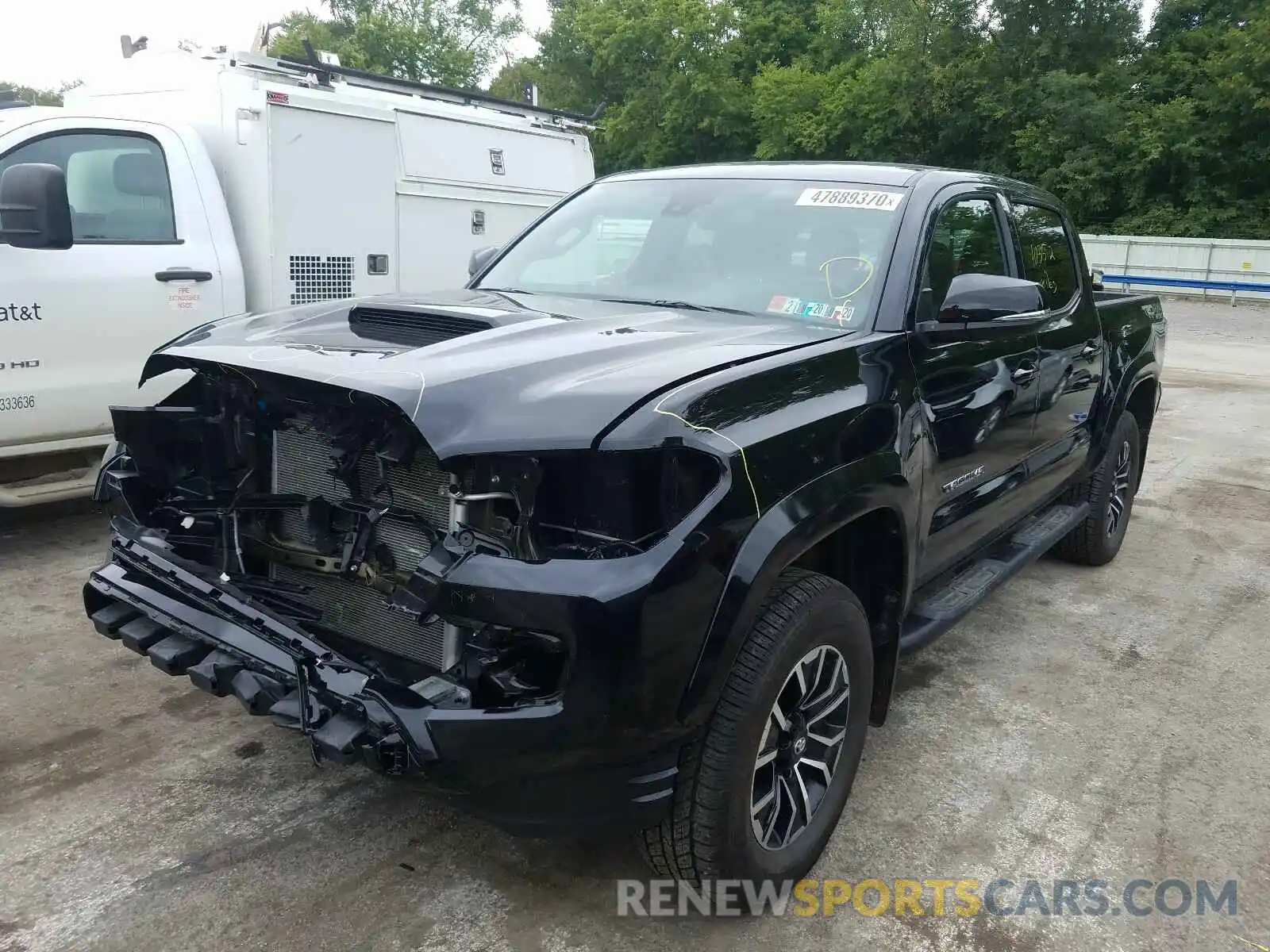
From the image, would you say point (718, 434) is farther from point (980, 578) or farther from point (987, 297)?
point (980, 578)

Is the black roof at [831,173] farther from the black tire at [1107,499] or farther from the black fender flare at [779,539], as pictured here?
the black tire at [1107,499]

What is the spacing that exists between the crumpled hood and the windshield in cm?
17

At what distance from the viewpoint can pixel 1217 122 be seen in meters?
32.5

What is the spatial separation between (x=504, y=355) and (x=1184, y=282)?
29.5 meters

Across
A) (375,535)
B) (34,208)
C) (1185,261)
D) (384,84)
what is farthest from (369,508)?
(1185,261)

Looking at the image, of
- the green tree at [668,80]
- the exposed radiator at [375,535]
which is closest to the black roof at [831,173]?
the exposed radiator at [375,535]

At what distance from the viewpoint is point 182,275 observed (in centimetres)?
533

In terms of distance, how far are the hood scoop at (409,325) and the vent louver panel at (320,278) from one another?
3254 mm

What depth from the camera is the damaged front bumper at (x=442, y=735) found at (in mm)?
2137

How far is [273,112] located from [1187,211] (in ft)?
111

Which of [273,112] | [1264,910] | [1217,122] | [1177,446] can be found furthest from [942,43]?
[1264,910]

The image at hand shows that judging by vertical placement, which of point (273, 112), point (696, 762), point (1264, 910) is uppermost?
point (273, 112)

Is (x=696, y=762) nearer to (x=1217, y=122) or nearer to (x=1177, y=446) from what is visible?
(x=1177, y=446)

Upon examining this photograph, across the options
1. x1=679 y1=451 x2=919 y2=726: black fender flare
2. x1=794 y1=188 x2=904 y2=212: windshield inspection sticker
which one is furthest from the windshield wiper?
x1=679 y1=451 x2=919 y2=726: black fender flare
